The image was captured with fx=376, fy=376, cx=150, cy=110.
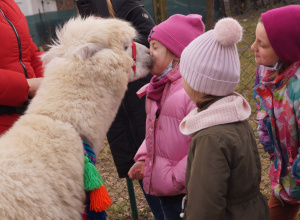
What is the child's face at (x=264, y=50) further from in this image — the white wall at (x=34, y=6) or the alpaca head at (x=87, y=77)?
the white wall at (x=34, y=6)

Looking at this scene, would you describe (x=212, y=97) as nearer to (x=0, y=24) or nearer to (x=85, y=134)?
(x=85, y=134)

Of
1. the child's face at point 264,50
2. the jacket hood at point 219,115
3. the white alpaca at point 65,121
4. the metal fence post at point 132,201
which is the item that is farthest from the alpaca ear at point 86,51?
the metal fence post at point 132,201

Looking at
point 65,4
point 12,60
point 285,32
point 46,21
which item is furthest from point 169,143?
point 65,4

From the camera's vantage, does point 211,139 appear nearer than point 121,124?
Yes

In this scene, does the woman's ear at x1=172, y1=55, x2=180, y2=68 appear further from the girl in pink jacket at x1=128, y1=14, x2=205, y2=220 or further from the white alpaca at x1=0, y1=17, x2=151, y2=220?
the white alpaca at x1=0, y1=17, x2=151, y2=220

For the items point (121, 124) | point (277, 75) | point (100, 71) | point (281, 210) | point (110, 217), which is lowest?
point (110, 217)

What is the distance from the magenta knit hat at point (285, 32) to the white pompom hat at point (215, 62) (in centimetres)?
36

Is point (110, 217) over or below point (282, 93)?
below

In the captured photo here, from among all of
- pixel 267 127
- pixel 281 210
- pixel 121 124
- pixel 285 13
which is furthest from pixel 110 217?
pixel 285 13

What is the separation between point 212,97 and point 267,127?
59cm

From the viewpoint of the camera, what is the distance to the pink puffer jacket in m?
2.09

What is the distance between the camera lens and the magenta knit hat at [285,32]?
192 centimetres

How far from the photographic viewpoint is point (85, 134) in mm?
1944

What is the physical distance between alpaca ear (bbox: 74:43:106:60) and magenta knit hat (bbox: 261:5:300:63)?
2.98ft
